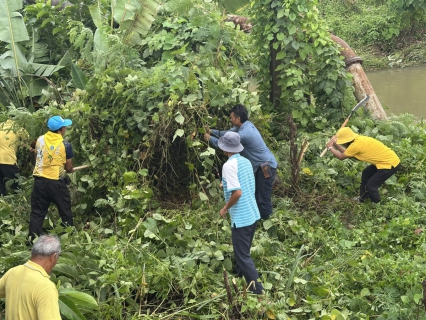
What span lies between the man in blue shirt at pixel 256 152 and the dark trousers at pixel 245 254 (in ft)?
3.76

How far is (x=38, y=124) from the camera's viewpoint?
252 inches

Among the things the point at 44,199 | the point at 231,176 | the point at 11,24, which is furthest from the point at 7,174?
the point at 231,176

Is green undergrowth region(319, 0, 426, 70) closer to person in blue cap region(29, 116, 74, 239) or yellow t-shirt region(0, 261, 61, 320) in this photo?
person in blue cap region(29, 116, 74, 239)

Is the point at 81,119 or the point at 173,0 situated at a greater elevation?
the point at 173,0

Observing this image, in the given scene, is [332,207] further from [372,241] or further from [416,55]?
[416,55]

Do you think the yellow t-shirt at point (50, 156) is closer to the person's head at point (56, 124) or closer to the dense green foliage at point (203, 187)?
the person's head at point (56, 124)

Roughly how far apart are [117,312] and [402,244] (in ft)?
9.90

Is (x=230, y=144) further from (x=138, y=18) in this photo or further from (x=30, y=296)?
(x=138, y=18)

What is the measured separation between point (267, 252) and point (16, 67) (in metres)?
5.23

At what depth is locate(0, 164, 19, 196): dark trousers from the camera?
20.8 ft

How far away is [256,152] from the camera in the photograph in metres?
5.45

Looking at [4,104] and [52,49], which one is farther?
[52,49]

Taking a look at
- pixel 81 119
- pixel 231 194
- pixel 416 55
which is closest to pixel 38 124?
pixel 81 119

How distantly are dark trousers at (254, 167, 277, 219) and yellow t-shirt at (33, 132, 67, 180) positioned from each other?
2072 mm
